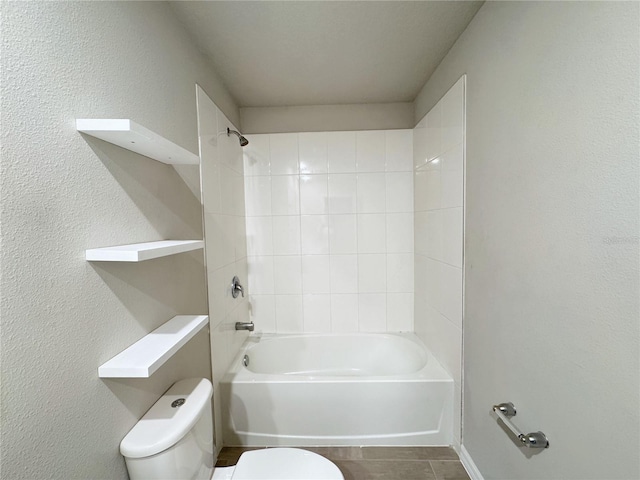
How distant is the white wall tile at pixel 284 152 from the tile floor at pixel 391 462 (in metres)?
2.00

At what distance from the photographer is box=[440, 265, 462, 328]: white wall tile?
1.49 metres

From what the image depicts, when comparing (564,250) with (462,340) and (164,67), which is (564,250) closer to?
(462,340)

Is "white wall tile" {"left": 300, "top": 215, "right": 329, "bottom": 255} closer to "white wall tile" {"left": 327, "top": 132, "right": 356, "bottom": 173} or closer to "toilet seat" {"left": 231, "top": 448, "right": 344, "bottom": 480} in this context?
"white wall tile" {"left": 327, "top": 132, "right": 356, "bottom": 173}

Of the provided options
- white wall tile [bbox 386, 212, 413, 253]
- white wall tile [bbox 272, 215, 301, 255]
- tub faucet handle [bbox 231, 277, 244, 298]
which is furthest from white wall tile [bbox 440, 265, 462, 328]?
tub faucet handle [bbox 231, 277, 244, 298]

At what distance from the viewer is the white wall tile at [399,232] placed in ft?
7.33

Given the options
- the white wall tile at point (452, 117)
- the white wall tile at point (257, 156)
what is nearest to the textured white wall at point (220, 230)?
the white wall tile at point (257, 156)

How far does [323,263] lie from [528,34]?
5.87ft

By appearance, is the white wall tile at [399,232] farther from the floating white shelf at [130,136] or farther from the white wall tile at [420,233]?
the floating white shelf at [130,136]

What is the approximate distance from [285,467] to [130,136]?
133 centimetres

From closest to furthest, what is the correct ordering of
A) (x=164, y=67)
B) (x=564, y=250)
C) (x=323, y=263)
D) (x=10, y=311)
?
(x=10, y=311), (x=564, y=250), (x=164, y=67), (x=323, y=263)

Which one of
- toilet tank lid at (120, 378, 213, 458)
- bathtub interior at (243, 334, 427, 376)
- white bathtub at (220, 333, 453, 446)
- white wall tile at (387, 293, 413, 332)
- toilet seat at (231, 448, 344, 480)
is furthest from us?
white wall tile at (387, 293, 413, 332)

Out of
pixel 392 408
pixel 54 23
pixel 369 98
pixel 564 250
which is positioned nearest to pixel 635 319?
pixel 564 250

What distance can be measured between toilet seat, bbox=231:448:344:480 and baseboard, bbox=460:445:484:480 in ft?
2.82

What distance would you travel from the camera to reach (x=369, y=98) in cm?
212
